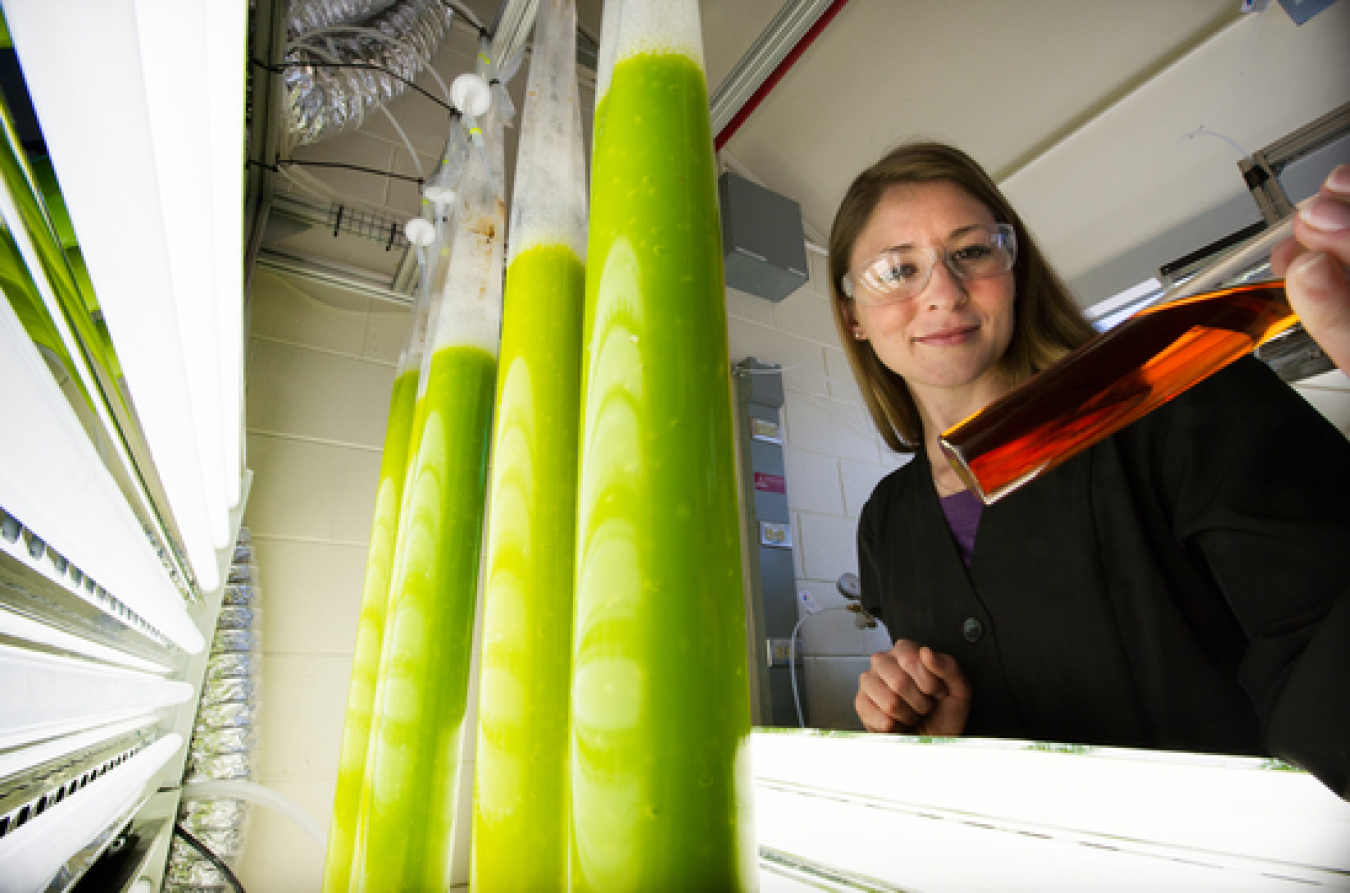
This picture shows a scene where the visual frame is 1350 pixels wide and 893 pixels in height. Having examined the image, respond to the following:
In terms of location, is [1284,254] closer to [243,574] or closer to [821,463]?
[243,574]

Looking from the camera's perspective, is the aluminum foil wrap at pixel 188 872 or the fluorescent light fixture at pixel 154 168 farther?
the aluminum foil wrap at pixel 188 872

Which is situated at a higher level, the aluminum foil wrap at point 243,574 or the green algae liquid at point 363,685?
the aluminum foil wrap at point 243,574

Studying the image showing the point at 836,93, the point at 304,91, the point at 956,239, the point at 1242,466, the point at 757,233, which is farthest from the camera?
the point at 836,93

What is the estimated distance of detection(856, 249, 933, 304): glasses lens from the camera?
0.85 meters

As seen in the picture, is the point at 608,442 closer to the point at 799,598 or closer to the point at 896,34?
the point at 799,598

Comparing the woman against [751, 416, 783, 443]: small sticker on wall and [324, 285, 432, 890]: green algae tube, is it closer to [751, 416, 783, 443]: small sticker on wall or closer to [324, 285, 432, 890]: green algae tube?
[324, 285, 432, 890]: green algae tube

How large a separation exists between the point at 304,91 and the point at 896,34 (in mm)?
1706

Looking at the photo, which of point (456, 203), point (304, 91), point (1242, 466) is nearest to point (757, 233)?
point (304, 91)

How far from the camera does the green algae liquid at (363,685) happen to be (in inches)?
21.2

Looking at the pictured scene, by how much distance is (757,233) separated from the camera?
67.7 inches

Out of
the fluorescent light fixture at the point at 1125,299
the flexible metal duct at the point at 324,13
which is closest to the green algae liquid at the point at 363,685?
the flexible metal duct at the point at 324,13

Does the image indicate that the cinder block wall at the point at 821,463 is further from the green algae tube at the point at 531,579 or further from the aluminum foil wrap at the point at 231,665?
the green algae tube at the point at 531,579

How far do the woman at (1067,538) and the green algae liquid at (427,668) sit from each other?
0.45m

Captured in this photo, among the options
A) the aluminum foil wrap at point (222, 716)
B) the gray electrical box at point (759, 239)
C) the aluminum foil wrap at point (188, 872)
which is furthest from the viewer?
the gray electrical box at point (759, 239)
